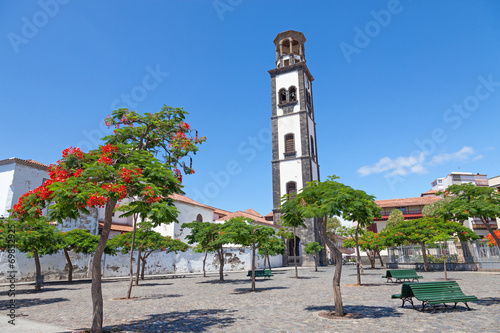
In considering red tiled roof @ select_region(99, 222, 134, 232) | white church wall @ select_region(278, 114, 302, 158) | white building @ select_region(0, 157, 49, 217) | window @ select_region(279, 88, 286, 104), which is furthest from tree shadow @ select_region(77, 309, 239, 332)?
window @ select_region(279, 88, 286, 104)

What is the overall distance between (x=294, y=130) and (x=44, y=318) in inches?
1394

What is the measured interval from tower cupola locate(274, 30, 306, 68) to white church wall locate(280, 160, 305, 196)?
14132mm

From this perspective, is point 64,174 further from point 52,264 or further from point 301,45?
point 301,45

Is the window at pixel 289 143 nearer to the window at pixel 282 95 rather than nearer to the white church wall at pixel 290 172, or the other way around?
the white church wall at pixel 290 172

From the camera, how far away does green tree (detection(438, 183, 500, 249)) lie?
33.7ft

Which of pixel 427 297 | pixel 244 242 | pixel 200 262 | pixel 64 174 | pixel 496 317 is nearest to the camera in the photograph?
pixel 64 174

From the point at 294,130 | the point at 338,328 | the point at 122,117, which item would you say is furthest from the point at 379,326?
the point at 294,130

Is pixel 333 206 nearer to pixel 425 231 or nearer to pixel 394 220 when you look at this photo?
pixel 425 231

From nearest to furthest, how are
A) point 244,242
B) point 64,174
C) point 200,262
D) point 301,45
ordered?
1. point 64,174
2. point 244,242
3. point 200,262
4. point 301,45

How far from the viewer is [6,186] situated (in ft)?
87.1

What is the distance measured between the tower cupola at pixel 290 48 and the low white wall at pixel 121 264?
26.4 metres

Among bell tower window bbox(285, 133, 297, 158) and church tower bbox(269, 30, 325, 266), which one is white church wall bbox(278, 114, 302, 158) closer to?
church tower bbox(269, 30, 325, 266)

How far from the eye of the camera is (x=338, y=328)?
24.3 ft

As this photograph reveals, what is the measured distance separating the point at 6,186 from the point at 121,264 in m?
12.3
